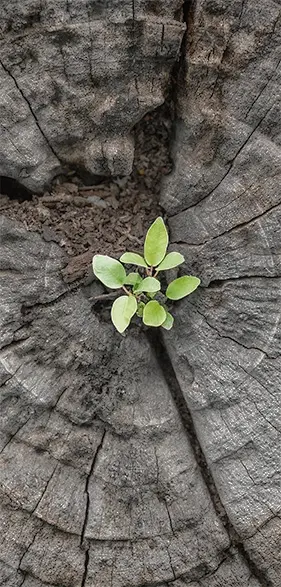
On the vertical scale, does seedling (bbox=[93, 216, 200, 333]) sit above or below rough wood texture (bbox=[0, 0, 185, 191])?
below

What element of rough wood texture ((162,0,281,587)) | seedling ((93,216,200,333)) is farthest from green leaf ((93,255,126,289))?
rough wood texture ((162,0,281,587))

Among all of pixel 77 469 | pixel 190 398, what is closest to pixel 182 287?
pixel 190 398

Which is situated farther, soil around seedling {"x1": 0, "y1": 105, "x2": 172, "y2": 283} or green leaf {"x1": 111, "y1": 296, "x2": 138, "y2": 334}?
soil around seedling {"x1": 0, "y1": 105, "x2": 172, "y2": 283}

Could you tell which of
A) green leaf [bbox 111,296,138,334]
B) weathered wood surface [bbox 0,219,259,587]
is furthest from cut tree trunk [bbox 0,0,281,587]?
green leaf [bbox 111,296,138,334]

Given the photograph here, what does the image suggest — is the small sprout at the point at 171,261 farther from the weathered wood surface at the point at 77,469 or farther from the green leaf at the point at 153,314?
the weathered wood surface at the point at 77,469

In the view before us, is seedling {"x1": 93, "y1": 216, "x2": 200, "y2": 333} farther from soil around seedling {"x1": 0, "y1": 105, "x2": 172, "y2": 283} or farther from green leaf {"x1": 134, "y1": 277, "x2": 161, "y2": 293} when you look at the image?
soil around seedling {"x1": 0, "y1": 105, "x2": 172, "y2": 283}

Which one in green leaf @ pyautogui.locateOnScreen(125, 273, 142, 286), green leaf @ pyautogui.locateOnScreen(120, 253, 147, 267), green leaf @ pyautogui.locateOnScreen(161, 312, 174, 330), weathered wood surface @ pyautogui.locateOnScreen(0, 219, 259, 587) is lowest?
weathered wood surface @ pyautogui.locateOnScreen(0, 219, 259, 587)

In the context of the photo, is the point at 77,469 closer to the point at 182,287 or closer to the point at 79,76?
the point at 182,287
